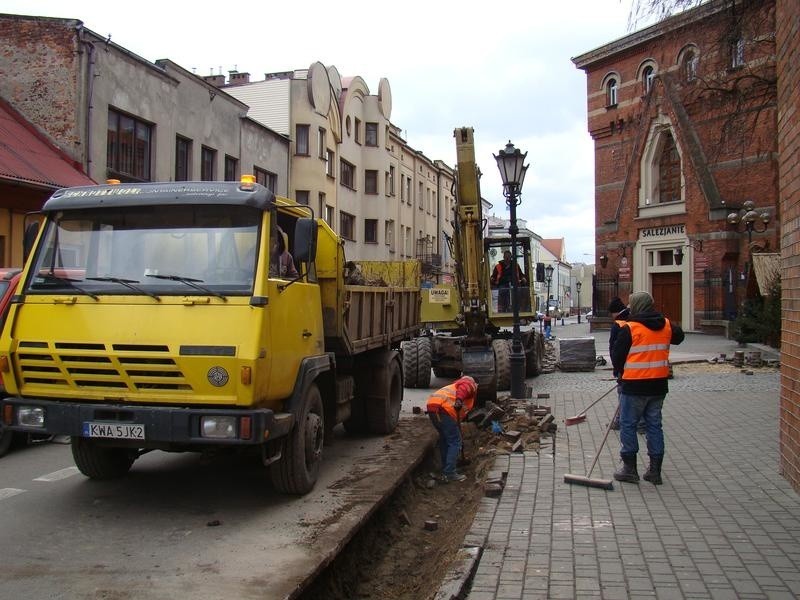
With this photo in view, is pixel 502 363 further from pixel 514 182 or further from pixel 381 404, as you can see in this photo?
pixel 381 404

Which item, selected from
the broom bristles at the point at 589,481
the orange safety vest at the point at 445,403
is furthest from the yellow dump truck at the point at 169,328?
the broom bristles at the point at 589,481

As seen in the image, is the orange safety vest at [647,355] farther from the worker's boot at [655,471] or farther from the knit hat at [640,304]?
the worker's boot at [655,471]

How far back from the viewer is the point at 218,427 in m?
5.12

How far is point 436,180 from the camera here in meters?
53.9

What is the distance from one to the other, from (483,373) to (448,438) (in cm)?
437

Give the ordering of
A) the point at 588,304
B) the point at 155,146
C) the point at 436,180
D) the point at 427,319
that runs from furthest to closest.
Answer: the point at 588,304 < the point at 436,180 < the point at 155,146 < the point at 427,319

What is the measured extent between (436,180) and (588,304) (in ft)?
233

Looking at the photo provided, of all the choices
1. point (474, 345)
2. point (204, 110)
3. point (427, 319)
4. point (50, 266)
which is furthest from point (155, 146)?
point (50, 266)

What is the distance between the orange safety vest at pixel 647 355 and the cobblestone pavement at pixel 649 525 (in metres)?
1.02

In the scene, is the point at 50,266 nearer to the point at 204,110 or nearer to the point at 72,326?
the point at 72,326

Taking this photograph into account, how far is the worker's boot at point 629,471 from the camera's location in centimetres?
645

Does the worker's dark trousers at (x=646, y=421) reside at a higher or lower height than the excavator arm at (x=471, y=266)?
lower

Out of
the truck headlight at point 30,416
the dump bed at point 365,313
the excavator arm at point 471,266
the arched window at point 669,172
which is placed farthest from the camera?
the arched window at point 669,172

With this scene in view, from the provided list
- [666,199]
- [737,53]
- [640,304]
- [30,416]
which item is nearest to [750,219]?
[666,199]
